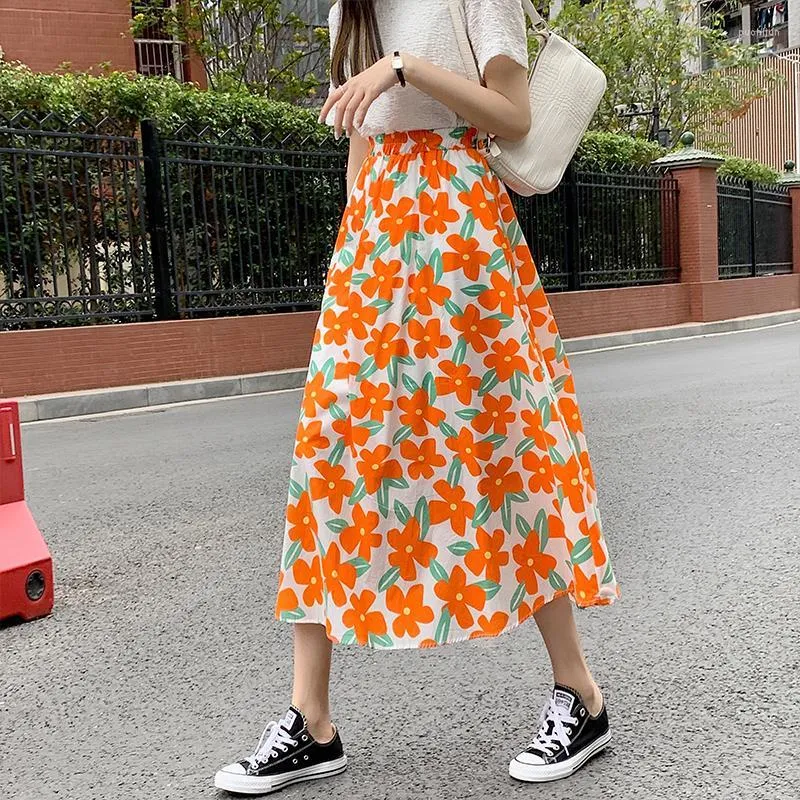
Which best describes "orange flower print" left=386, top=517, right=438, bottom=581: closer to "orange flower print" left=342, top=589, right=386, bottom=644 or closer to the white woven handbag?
"orange flower print" left=342, top=589, right=386, bottom=644

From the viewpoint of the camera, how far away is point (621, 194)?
56.9 ft

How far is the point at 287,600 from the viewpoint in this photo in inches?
87.1

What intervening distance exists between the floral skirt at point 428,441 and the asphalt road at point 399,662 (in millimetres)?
422

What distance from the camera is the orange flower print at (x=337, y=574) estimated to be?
2.13m

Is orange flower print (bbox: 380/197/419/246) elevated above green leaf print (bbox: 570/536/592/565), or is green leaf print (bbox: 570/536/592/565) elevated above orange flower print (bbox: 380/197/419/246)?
orange flower print (bbox: 380/197/419/246)

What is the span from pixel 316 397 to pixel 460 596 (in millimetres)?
494

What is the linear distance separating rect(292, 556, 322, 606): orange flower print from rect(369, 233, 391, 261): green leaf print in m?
0.63

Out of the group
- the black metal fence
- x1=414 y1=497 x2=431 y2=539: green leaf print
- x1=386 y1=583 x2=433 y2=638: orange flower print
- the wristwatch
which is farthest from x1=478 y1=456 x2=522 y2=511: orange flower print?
the black metal fence

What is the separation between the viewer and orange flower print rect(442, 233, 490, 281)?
86.0 inches

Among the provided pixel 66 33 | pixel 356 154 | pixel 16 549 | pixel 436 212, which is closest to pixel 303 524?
pixel 436 212

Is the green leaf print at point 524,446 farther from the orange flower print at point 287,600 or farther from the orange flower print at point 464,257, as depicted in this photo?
the orange flower print at point 287,600

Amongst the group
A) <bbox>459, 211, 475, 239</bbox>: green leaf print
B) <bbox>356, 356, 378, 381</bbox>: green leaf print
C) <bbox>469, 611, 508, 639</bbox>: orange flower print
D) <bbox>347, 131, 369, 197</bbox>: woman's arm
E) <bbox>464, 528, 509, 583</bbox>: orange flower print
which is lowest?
<bbox>469, 611, 508, 639</bbox>: orange flower print

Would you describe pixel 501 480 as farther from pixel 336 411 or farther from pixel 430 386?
pixel 336 411

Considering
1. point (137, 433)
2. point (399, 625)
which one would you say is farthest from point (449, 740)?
point (137, 433)
